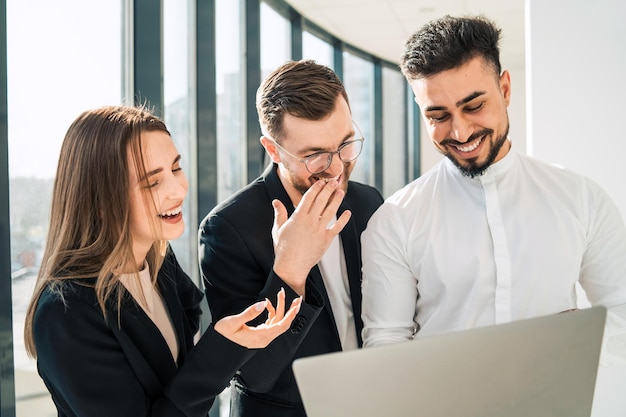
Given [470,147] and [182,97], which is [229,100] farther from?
[470,147]

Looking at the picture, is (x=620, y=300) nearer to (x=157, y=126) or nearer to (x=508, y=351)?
(x=508, y=351)

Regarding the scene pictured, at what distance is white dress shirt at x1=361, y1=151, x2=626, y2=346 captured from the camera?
4.42 feet

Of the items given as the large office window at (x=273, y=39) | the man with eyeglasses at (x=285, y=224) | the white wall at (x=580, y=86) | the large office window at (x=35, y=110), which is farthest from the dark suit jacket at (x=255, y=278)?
the large office window at (x=273, y=39)

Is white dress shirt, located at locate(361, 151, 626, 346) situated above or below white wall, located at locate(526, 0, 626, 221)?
below

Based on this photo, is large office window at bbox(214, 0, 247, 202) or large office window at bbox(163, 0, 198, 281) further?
large office window at bbox(214, 0, 247, 202)

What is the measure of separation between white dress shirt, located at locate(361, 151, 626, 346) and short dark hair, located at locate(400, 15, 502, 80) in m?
0.26

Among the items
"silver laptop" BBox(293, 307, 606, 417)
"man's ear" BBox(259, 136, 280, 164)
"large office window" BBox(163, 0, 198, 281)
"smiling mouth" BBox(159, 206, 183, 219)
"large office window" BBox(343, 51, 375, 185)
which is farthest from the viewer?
"large office window" BBox(343, 51, 375, 185)

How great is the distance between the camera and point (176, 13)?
118 inches

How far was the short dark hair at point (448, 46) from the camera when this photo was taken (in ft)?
4.41

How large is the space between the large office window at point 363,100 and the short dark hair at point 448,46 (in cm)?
508

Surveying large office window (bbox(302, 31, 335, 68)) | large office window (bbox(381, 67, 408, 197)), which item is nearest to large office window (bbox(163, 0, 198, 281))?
large office window (bbox(302, 31, 335, 68))

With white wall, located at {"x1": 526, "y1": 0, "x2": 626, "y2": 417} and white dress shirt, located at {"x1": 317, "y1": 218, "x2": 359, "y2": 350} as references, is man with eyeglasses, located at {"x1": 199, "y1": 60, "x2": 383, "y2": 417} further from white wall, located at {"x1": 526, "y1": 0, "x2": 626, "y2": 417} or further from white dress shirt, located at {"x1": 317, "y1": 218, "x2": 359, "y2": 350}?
white wall, located at {"x1": 526, "y1": 0, "x2": 626, "y2": 417}

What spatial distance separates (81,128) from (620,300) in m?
1.23

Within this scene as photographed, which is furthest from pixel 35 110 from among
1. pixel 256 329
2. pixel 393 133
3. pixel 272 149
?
pixel 393 133
